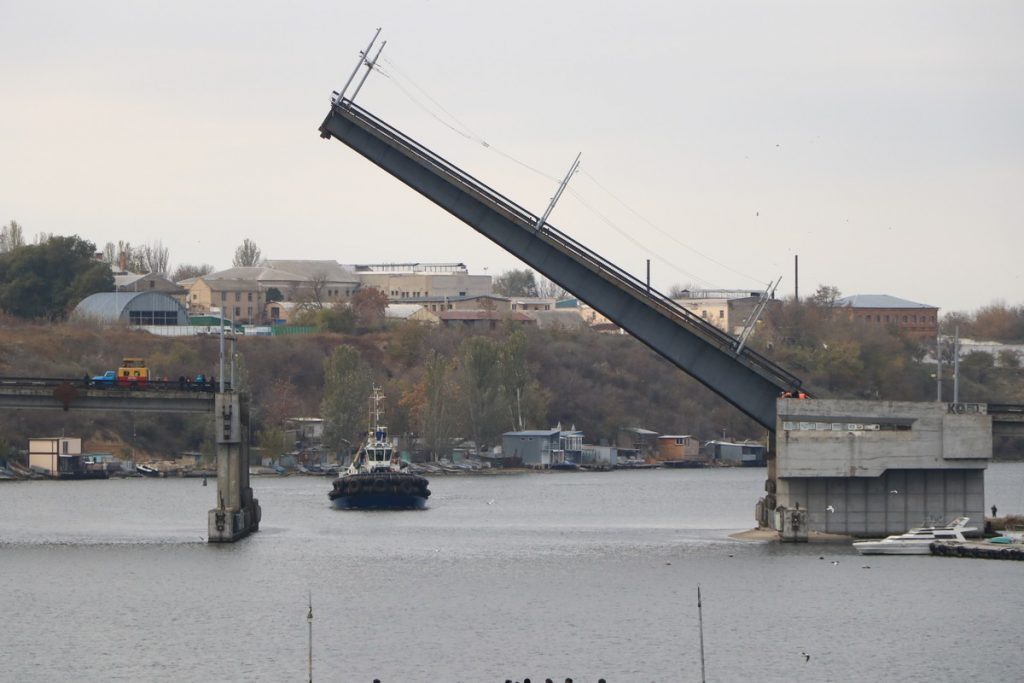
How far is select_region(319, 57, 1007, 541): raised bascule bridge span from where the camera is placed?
55.2 meters

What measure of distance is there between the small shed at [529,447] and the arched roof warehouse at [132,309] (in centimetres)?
2964

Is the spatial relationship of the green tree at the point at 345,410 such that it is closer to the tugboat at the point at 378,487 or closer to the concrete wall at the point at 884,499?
the tugboat at the point at 378,487

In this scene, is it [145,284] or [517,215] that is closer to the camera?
[517,215]

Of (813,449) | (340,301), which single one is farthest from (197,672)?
(340,301)

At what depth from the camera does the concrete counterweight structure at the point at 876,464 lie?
5534cm

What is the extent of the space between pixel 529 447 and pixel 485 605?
250ft

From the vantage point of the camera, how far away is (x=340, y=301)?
153500 millimetres

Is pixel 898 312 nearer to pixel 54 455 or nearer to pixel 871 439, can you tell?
pixel 54 455

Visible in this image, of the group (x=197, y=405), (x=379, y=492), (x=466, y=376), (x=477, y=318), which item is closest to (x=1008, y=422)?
(x=197, y=405)

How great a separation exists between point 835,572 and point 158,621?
58.4ft

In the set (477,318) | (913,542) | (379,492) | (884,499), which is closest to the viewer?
(913,542)

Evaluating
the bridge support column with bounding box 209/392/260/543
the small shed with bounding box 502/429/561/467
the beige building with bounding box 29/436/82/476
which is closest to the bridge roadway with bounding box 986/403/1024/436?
the bridge support column with bounding box 209/392/260/543

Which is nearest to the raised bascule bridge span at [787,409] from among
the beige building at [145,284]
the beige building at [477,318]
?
the beige building at [477,318]

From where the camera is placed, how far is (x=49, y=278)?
13312 centimetres
